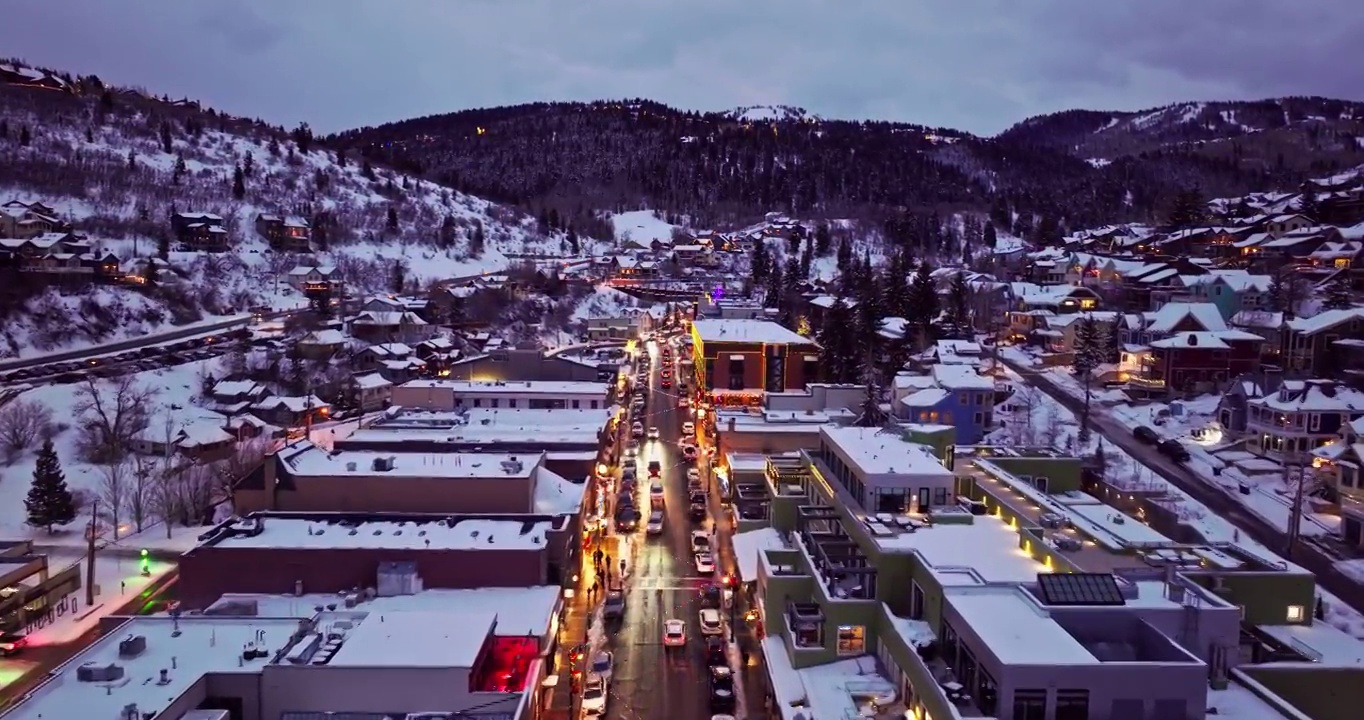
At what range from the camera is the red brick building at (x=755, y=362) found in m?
40.1

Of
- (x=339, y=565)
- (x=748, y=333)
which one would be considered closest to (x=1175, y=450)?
(x=748, y=333)

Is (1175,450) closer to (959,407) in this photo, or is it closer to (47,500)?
(959,407)

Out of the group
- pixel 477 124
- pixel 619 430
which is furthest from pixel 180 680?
pixel 477 124

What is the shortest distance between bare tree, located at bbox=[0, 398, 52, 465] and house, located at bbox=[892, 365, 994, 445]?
1246 inches

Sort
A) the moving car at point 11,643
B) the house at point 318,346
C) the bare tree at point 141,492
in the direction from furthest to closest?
the house at point 318,346 → the bare tree at point 141,492 → the moving car at point 11,643

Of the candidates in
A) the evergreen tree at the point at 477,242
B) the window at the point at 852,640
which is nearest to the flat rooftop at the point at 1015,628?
the window at the point at 852,640

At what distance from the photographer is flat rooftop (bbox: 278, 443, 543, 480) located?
21391 millimetres

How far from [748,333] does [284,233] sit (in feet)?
134

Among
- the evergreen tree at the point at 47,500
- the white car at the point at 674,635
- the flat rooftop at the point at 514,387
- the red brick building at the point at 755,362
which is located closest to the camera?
the white car at the point at 674,635

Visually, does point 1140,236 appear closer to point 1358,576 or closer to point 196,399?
point 1358,576

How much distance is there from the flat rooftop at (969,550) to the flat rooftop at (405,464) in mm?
9495

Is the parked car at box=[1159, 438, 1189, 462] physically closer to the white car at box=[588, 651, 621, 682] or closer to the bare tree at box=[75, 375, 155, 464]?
the white car at box=[588, 651, 621, 682]

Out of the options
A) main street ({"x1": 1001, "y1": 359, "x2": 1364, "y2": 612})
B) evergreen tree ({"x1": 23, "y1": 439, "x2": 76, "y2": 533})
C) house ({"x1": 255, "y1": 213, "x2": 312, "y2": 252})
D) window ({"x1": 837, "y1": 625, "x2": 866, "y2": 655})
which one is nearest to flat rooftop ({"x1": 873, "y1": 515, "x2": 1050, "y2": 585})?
window ({"x1": 837, "y1": 625, "x2": 866, "y2": 655})

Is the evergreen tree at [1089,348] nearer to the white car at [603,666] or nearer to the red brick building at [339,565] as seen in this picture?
the white car at [603,666]
